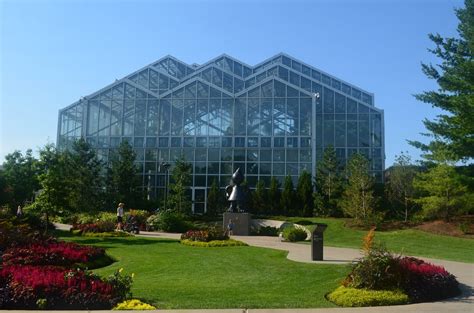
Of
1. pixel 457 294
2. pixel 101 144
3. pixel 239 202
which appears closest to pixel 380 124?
pixel 239 202

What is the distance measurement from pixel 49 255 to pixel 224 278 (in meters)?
5.42

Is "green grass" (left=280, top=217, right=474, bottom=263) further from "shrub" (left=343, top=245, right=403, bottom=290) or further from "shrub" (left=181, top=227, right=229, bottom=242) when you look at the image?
"shrub" (left=343, top=245, right=403, bottom=290)

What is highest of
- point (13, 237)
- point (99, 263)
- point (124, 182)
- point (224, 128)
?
point (224, 128)

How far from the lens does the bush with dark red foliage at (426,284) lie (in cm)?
983

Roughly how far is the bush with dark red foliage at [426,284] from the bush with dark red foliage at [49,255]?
9.36m

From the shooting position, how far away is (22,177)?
44.1 m

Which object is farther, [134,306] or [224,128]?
[224,128]

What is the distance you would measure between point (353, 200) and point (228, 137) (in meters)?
16.2

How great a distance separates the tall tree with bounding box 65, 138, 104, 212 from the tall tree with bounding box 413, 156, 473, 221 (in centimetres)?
2477

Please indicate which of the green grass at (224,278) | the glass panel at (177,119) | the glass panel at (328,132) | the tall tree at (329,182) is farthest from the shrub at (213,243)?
the glass panel at (328,132)

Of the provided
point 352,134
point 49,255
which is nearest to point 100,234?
point 49,255

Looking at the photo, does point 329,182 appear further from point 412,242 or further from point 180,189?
point 412,242

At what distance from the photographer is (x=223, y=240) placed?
77.8ft

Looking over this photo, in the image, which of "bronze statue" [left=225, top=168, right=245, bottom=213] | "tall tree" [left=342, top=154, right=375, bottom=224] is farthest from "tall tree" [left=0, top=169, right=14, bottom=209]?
"tall tree" [left=342, top=154, right=375, bottom=224]
